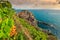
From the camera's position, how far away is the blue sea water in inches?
155

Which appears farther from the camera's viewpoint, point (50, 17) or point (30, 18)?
point (50, 17)

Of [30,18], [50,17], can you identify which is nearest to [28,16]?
[30,18]

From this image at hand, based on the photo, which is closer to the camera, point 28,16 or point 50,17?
point 28,16

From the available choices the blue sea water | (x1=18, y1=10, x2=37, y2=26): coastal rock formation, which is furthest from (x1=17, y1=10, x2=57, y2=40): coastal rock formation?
the blue sea water

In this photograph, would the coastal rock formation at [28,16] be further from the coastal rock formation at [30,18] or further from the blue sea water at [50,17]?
the blue sea water at [50,17]

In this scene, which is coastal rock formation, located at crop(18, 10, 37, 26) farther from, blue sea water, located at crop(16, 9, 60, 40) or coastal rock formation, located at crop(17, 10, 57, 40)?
blue sea water, located at crop(16, 9, 60, 40)

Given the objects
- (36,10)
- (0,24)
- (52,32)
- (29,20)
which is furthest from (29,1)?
(0,24)

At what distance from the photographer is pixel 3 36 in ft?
5.87

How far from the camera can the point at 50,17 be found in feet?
13.4

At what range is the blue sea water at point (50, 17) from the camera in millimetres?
3941

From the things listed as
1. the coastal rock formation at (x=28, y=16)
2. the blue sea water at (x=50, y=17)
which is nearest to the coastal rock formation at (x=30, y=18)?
the coastal rock formation at (x=28, y=16)

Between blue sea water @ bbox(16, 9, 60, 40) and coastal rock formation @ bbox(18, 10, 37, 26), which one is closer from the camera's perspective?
coastal rock formation @ bbox(18, 10, 37, 26)

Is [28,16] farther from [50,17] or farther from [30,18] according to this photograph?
[50,17]

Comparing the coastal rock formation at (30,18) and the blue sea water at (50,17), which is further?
the blue sea water at (50,17)
